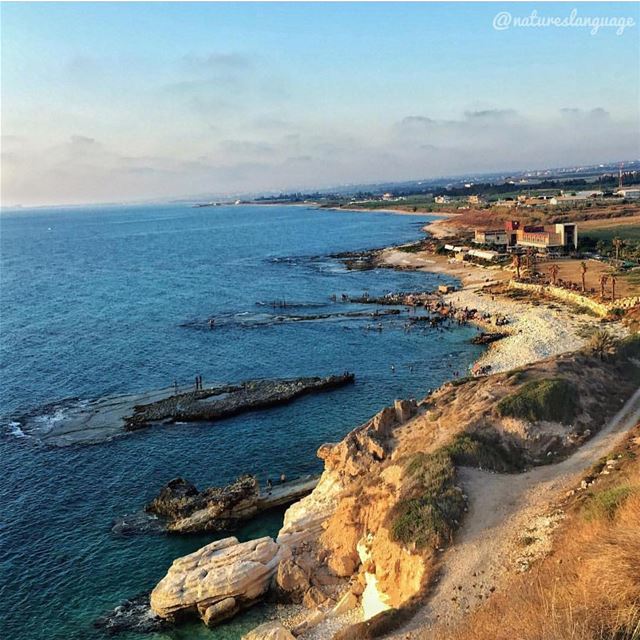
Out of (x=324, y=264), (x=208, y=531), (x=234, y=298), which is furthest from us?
(x=324, y=264)

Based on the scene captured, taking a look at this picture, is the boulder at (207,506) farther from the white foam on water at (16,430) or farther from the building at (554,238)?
the building at (554,238)

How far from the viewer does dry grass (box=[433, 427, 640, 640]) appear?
14797mm

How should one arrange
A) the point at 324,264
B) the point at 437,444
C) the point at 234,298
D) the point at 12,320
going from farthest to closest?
the point at 324,264
the point at 234,298
the point at 12,320
the point at 437,444

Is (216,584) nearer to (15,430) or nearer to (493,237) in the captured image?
(15,430)

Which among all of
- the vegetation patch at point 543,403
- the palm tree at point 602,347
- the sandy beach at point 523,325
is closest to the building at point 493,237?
the sandy beach at point 523,325

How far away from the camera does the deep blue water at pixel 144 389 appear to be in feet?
104

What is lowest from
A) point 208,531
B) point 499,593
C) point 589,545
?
point 208,531

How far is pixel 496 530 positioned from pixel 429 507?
278cm

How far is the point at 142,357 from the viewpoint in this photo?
223ft

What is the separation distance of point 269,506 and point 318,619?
479 inches

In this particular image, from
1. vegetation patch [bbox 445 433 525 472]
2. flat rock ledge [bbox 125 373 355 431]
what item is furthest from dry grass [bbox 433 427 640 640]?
flat rock ledge [bbox 125 373 355 431]

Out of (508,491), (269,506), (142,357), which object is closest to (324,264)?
(142,357)

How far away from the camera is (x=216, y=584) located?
27469 millimetres

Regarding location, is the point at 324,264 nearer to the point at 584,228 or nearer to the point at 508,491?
the point at 584,228
